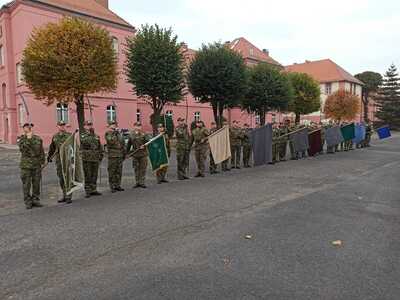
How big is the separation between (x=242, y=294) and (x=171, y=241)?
6.11 ft

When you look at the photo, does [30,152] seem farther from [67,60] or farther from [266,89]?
[266,89]

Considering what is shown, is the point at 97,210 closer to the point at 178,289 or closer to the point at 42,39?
the point at 178,289

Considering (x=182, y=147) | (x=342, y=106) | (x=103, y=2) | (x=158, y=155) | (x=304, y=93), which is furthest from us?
(x=342, y=106)

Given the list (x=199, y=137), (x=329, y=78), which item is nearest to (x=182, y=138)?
(x=199, y=137)

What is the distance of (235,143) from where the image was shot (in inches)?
521

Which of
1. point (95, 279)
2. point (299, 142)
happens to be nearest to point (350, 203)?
point (95, 279)

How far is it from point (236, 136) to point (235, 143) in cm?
26

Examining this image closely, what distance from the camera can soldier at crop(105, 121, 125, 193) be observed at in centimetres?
898

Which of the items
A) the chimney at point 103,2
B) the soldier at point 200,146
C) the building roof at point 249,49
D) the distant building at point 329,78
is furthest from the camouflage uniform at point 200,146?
the distant building at point 329,78

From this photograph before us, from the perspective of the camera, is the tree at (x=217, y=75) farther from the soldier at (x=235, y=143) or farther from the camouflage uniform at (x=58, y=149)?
the camouflage uniform at (x=58, y=149)

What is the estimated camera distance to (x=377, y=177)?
11.4 metres

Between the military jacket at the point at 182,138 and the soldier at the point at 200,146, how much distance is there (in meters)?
0.48

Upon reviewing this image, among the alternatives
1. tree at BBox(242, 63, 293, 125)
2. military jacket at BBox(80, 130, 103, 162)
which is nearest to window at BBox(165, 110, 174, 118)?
tree at BBox(242, 63, 293, 125)

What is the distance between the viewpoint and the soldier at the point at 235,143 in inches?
520
